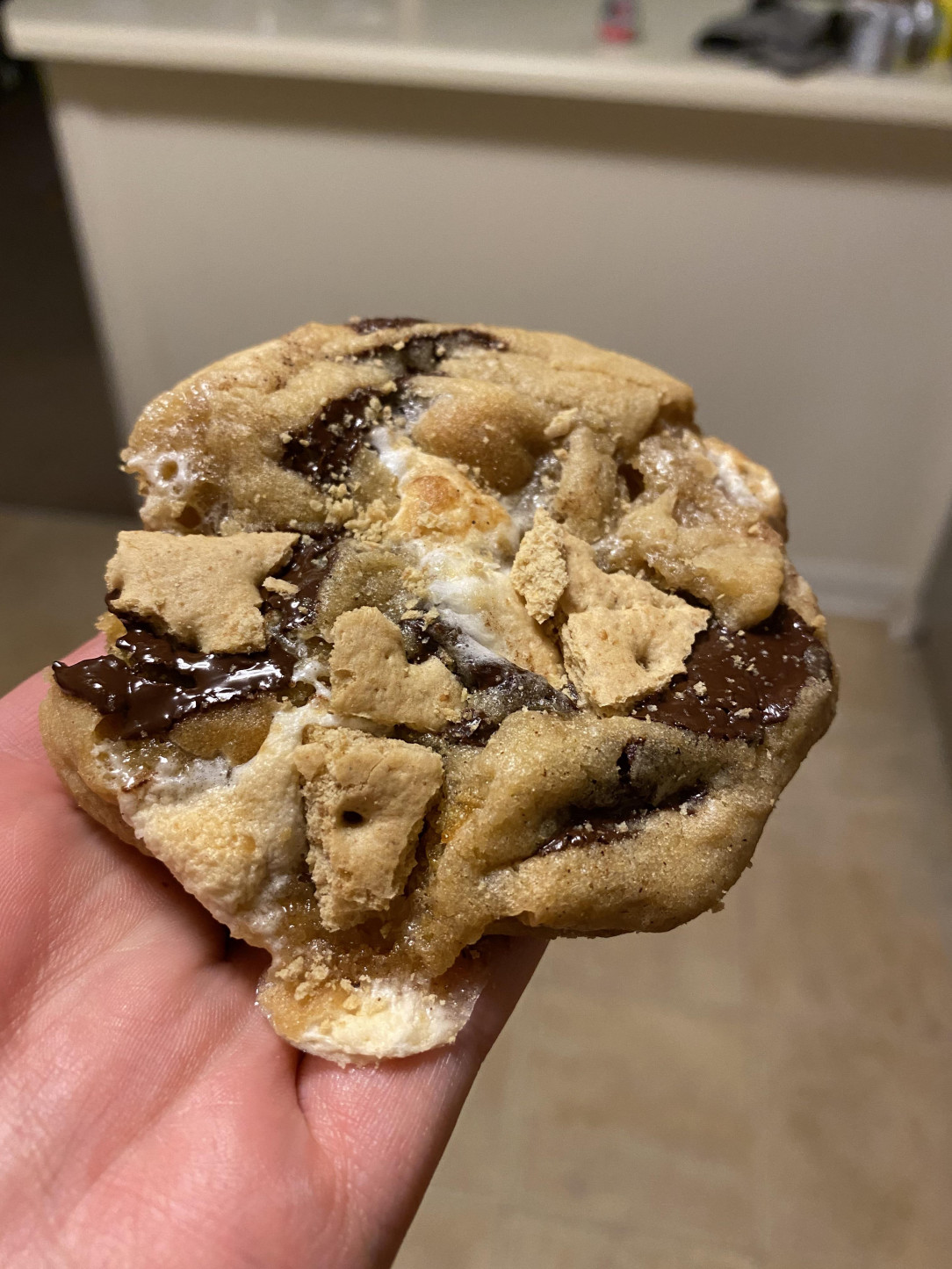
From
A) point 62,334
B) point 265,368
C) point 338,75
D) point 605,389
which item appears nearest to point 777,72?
point 338,75

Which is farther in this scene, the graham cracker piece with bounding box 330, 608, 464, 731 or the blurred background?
the blurred background

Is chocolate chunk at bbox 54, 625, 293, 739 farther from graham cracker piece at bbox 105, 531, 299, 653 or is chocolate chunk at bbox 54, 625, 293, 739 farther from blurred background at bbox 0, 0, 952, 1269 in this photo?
blurred background at bbox 0, 0, 952, 1269

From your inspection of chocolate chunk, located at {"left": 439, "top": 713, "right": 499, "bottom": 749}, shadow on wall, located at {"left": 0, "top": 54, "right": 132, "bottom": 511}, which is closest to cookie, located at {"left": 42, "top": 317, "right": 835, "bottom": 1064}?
chocolate chunk, located at {"left": 439, "top": 713, "right": 499, "bottom": 749}

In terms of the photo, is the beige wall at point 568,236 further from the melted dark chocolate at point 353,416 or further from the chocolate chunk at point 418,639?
the chocolate chunk at point 418,639

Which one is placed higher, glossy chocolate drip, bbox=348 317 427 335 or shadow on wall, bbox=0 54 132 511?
glossy chocolate drip, bbox=348 317 427 335

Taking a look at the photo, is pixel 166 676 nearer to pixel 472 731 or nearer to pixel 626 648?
pixel 472 731

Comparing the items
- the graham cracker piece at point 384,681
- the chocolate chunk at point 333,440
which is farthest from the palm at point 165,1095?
the chocolate chunk at point 333,440
